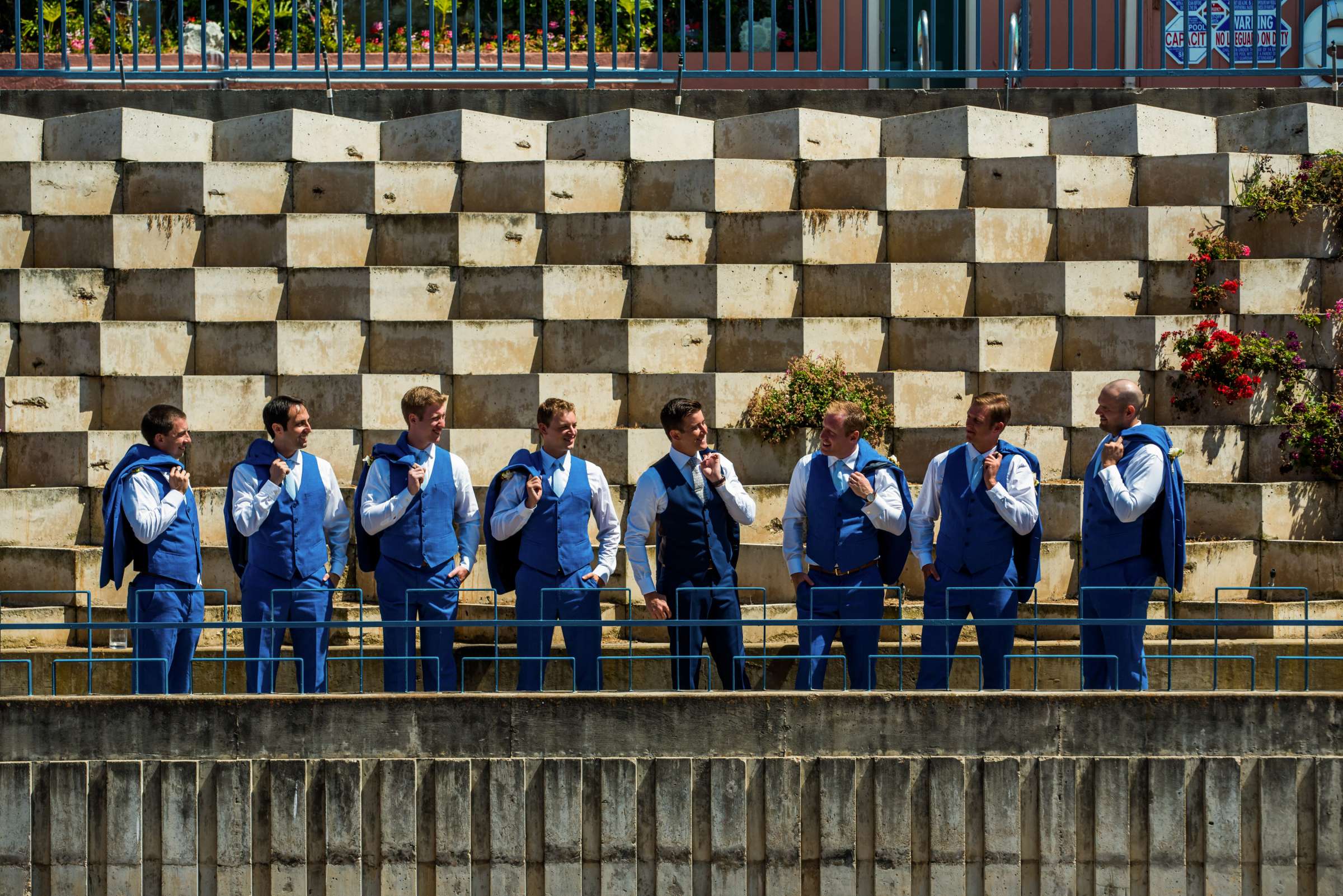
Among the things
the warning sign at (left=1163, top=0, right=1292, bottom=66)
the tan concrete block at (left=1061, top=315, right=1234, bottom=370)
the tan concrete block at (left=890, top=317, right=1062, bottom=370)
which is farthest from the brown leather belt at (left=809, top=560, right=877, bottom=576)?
the warning sign at (left=1163, top=0, right=1292, bottom=66)

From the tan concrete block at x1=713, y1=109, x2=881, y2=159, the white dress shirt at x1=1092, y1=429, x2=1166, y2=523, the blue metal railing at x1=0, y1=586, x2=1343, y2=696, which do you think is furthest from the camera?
the tan concrete block at x1=713, y1=109, x2=881, y2=159

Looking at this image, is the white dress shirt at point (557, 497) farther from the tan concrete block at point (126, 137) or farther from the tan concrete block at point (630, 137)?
the tan concrete block at point (126, 137)

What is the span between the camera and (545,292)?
1121cm

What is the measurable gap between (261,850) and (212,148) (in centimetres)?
720

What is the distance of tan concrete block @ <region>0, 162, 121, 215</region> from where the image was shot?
11789mm

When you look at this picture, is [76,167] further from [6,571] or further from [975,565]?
[975,565]

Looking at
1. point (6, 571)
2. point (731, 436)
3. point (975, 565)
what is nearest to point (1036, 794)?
point (975, 565)

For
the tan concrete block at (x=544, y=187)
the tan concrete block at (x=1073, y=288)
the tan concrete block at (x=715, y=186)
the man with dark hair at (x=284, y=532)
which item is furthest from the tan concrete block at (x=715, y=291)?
the man with dark hair at (x=284, y=532)

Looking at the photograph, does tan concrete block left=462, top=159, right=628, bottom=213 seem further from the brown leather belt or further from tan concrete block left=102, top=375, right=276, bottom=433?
the brown leather belt

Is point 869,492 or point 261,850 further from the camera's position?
point 869,492

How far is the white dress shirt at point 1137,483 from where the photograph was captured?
26.2 ft

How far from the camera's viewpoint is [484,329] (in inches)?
436

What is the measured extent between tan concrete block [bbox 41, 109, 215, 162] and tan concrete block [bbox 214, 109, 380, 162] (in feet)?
0.63

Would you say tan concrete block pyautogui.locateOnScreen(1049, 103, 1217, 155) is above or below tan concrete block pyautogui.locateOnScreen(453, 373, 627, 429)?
above
